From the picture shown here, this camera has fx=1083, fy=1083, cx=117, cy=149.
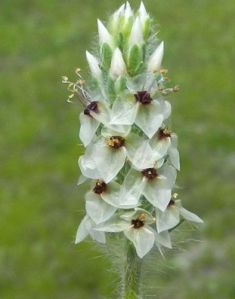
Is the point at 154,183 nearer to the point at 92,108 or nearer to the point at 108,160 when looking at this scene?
the point at 108,160

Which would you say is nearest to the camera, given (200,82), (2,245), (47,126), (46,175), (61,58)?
(2,245)

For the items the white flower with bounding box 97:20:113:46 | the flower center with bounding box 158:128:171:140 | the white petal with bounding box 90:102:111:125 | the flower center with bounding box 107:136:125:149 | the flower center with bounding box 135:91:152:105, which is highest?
the white flower with bounding box 97:20:113:46

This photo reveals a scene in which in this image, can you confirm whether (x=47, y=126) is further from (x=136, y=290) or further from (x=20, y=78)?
(x=136, y=290)

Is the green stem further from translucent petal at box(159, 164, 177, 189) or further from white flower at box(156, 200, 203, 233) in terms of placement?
translucent petal at box(159, 164, 177, 189)

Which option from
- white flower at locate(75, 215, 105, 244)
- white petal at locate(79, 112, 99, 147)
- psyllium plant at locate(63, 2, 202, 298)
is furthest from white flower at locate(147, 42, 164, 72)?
white flower at locate(75, 215, 105, 244)

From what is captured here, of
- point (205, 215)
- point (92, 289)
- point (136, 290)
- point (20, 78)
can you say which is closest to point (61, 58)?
point (20, 78)

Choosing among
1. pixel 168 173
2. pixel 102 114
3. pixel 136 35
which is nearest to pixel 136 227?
pixel 168 173

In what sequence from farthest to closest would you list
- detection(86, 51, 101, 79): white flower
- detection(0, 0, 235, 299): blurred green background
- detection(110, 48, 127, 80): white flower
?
detection(0, 0, 235, 299): blurred green background < detection(86, 51, 101, 79): white flower < detection(110, 48, 127, 80): white flower

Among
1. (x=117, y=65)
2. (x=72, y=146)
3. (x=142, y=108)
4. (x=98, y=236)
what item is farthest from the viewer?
(x=72, y=146)
